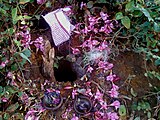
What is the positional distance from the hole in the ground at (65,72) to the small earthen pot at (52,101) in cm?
13

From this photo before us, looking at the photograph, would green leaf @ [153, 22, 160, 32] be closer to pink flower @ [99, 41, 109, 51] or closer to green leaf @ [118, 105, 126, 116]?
pink flower @ [99, 41, 109, 51]

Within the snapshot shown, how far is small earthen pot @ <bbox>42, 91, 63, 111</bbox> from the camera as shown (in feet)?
4.27

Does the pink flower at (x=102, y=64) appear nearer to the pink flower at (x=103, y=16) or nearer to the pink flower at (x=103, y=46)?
the pink flower at (x=103, y=46)

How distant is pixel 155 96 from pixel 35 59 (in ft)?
1.60

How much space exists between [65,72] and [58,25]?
0.63 feet

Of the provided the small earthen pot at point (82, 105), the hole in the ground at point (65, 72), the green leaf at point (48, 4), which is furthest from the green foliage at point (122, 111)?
the green leaf at point (48, 4)

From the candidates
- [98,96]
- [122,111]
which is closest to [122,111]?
[122,111]

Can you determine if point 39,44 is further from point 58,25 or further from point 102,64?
point 102,64

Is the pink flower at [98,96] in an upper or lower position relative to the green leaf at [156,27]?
lower

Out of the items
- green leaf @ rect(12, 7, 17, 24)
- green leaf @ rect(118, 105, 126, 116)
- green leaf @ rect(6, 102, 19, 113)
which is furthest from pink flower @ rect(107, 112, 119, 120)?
green leaf @ rect(12, 7, 17, 24)

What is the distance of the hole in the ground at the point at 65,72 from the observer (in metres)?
1.42

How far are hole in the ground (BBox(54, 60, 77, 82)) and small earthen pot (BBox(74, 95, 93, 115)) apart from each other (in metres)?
0.11

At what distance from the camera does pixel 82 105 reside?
1.31 meters

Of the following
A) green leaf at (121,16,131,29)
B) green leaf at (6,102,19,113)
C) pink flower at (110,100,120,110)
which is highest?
green leaf at (121,16,131,29)
